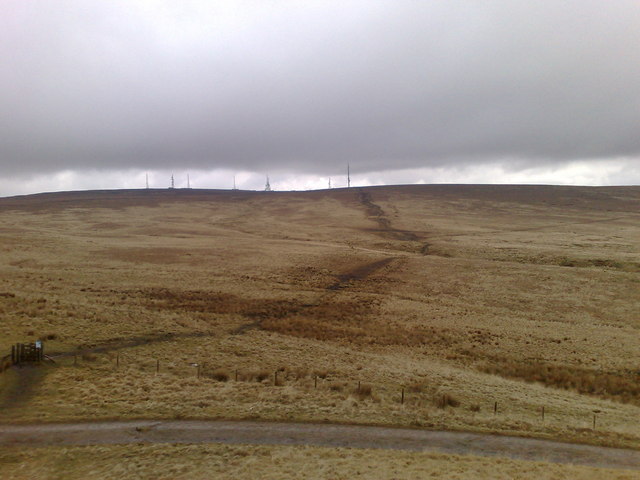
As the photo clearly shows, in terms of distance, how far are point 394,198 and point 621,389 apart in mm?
117654

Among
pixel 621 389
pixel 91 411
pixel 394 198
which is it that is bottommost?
pixel 621 389

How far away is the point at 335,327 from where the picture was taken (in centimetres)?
3044

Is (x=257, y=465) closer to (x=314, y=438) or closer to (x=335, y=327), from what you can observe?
(x=314, y=438)

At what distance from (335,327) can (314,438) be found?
16.5m

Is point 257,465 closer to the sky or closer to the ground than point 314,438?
closer to the sky

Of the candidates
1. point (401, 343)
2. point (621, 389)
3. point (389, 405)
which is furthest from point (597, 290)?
point (389, 405)

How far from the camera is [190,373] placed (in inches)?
802

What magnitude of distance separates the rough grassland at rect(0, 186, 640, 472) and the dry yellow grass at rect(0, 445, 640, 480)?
7.71 ft

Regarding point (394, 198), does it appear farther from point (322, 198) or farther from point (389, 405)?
point (389, 405)

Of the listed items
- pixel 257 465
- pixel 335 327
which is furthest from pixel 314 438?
pixel 335 327

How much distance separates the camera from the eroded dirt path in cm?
1330

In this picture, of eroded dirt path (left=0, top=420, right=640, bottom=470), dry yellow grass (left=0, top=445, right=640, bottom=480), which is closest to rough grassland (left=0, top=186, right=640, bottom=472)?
eroded dirt path (left=0, top=420, right=640, bottom=470)

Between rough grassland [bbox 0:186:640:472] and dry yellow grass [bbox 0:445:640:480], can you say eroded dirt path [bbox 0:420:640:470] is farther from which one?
rough grassland [bbox 0:186:640:472]

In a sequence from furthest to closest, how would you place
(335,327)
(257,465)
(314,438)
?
1. (335,327)
2. (314,438)
3. (257,465)
